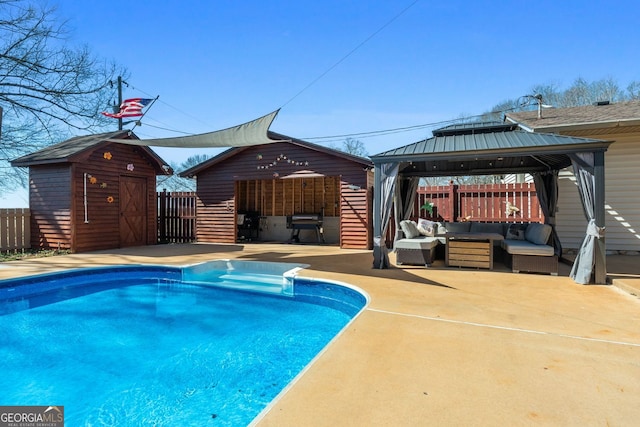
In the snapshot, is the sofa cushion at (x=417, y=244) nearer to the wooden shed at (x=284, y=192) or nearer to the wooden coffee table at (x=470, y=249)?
the wooden coffee table at (x=470, y=249)

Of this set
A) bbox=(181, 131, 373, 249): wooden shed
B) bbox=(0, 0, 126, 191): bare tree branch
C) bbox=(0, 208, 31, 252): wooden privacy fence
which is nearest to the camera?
bbox=(0, 208, 31, 252): wooden privacy fence

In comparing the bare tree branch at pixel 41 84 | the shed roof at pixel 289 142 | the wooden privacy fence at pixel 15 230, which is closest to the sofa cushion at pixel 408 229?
the shed roof at pixel 289 142

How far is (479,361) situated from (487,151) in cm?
→ 405

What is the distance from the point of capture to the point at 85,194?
878 centimetres

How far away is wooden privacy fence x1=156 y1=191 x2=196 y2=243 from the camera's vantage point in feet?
38.3

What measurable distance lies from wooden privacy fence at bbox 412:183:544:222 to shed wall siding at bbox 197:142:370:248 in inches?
74.3

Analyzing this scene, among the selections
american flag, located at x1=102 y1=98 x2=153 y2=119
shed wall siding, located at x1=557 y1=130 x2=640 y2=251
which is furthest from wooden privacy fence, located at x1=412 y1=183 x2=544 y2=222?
american flag, located at x1=102 y1=98 x2=153 y2=119

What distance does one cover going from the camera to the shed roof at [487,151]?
17.3 feet

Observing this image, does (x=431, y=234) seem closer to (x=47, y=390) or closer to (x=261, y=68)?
(x=47, y=390)

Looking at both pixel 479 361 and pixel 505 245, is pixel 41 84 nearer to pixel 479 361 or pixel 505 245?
pixel 505 245

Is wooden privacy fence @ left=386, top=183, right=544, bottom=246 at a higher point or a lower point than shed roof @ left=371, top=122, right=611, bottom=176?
lower

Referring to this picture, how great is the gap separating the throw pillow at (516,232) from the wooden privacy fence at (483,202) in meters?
1.67

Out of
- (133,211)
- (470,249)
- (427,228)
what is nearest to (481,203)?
(427,228)

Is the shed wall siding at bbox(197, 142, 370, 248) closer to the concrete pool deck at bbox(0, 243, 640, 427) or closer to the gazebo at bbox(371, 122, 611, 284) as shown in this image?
the gazebo at bbox(371, 122, 611, 284)
